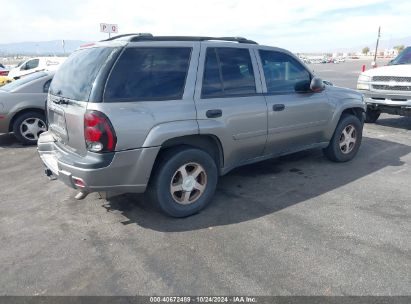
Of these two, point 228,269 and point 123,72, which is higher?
point 123,72

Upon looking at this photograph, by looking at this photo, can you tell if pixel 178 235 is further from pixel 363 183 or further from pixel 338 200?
pixel 363 183

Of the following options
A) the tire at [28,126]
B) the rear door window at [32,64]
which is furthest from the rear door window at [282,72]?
the rear door window at [32,64]

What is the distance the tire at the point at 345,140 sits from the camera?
17.3 feet

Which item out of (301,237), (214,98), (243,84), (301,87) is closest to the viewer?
(301,237)

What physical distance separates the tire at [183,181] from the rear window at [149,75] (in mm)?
627

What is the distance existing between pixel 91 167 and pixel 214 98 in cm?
148

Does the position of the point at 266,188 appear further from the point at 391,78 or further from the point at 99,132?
the point at 391,78

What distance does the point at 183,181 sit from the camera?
3662 mm

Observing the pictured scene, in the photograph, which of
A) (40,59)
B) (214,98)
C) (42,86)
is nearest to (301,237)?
(214,98)

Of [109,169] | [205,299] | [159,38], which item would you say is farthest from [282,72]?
[205,299]

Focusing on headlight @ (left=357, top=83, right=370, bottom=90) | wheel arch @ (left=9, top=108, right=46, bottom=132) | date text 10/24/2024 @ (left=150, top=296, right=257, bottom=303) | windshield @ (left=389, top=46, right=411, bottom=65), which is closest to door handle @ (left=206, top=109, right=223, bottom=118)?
date text 10/24/2024 @ (left=150, top=296, right=257, bottom=303)

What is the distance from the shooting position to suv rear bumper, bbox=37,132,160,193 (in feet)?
10.2

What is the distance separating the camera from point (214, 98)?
12.1 ft

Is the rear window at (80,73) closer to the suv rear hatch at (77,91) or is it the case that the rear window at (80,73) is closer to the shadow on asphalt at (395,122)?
the suv rear hatch at (77,91)
